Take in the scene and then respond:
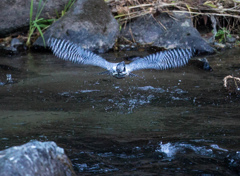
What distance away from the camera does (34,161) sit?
99.8 inches

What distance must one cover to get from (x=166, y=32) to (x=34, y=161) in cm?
658

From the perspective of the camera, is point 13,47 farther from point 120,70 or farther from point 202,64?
point 120,70

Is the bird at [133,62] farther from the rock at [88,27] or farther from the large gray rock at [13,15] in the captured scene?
the large gray rock at [13,15]

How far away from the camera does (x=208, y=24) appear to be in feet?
31.8

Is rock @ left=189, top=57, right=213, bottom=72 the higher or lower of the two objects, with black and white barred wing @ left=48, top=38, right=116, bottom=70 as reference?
lower

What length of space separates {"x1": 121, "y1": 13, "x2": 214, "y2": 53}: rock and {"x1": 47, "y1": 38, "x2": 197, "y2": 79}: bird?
3.40m

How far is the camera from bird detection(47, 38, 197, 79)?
15.8 feet

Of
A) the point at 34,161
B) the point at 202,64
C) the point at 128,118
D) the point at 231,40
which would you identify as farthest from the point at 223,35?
the point at 34,161

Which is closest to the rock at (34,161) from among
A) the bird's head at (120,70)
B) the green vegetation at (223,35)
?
the bird's head at (120,70)

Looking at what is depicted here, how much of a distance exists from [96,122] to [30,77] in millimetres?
2412

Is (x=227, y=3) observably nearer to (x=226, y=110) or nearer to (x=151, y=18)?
(x=151, y=18)

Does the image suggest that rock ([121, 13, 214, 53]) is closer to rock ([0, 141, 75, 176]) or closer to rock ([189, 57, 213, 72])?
rock ([189, 57, 213, 72])

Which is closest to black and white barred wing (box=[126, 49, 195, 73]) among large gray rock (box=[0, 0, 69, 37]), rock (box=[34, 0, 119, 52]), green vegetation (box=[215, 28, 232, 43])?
rock (box=[34, 0, 119, 52])

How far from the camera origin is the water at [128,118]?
3389mm
